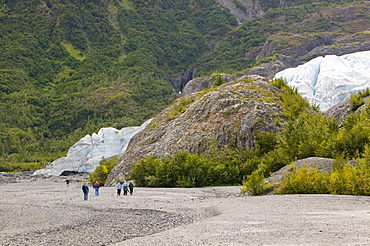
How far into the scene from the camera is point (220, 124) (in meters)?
50.9

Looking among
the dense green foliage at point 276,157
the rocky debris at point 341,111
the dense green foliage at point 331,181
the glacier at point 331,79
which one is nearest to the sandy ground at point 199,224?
the dense green foliage at point 331,181

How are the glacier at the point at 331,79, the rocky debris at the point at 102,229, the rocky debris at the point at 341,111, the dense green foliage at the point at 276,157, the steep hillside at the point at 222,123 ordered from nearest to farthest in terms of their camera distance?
the rocky debris at the point at 102,229, the dense green foliage at the point at 276,157, the rocky debris at the point at 341,111, the steep hillside at the point at 222,123, the glacier at the point at 331,79

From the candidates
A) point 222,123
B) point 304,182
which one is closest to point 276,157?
point 304,182

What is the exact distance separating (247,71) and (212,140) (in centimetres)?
12445

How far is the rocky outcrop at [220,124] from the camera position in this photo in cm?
4894

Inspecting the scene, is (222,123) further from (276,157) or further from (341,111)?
(276,157)

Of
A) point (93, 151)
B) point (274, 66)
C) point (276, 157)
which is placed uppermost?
point (274, 66)

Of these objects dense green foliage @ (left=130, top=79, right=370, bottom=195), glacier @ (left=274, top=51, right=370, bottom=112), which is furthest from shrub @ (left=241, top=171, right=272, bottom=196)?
glacier @ (left=274, top=51, right=370, bottom=112)

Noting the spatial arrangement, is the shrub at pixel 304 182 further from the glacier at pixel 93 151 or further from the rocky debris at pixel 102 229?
the glacier at pixel 93 151

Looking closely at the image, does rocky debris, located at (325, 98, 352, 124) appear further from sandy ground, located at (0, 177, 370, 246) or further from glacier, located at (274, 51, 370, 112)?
glacier, located at (274, 51, 370, 112)

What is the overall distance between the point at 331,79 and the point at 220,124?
49.7m

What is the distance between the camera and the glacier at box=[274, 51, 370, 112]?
86625 millimetres

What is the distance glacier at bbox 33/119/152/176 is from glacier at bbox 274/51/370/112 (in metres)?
36.2

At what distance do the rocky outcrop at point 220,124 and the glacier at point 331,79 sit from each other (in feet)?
91.0
